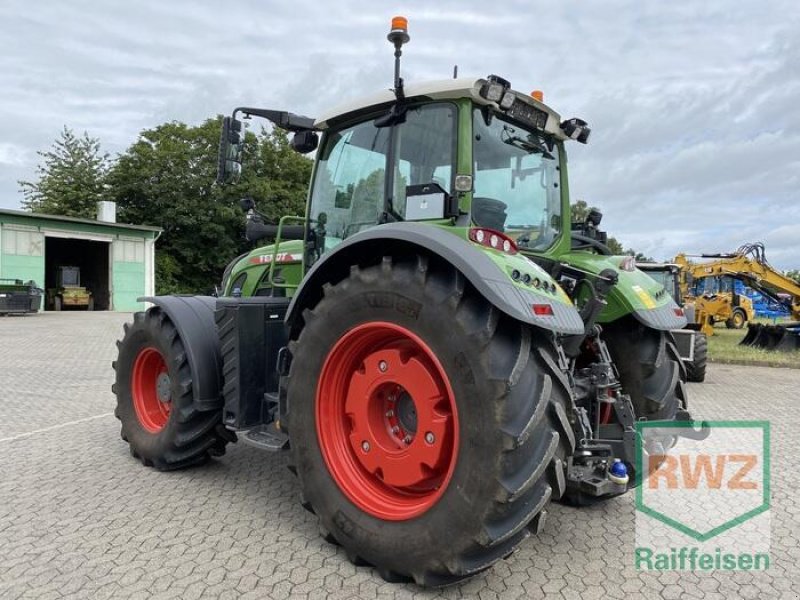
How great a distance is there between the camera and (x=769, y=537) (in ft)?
10.8

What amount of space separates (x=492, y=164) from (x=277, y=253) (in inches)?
76.7

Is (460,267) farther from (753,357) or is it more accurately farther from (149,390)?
(753,357)

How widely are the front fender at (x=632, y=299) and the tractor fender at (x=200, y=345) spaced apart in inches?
96.4

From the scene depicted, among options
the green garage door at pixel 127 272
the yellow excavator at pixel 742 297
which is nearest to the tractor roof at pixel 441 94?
the yellow excavator at pixel 742 297

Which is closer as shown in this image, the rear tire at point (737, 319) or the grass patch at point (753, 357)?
the grass patch at point (753, 357)

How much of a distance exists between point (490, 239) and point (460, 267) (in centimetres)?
36

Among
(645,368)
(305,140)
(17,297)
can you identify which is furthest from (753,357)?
(17,297)

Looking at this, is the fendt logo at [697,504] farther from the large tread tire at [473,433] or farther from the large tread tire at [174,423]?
the large tread tire at [174,423]

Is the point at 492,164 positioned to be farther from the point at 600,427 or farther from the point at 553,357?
the point at 600,427

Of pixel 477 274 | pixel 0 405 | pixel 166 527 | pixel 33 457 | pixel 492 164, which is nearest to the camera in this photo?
pixel 477 274

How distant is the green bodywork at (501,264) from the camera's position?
109 inches

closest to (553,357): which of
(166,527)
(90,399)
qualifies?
(166,527)

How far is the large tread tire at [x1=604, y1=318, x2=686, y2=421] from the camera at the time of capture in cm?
373

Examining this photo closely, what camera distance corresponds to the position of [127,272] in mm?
27562
